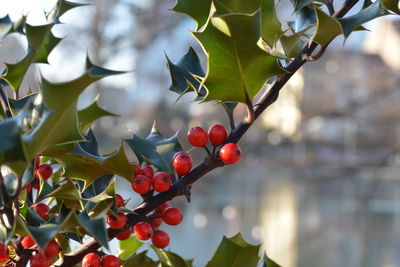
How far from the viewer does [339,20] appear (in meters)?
0.32

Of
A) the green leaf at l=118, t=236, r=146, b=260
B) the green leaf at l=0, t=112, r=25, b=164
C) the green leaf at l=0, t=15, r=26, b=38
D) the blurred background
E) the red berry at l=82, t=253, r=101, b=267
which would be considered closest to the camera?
the green leaf at l=0, t=112, r=25, b=164

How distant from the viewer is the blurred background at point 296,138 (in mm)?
5238

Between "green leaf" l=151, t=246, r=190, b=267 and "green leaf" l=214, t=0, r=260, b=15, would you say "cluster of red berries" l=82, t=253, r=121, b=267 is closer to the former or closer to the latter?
"green leaf" l=151, t=246, r=190, b=267

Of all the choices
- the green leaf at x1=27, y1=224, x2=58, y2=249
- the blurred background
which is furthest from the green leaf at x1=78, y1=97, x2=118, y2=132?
the blurred background

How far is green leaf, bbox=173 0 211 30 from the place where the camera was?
0.36 m

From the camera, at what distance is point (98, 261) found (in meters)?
0.34

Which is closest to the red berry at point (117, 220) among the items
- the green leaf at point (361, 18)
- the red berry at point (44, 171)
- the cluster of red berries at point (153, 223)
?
the cluster of red berries at point (153, 223)

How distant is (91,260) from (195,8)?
0.71 feet

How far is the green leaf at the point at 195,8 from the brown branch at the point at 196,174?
0.27 feet

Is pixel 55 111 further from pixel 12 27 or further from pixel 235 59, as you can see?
pixel 12 27

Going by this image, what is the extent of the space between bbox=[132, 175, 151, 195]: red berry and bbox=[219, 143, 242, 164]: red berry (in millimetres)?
62

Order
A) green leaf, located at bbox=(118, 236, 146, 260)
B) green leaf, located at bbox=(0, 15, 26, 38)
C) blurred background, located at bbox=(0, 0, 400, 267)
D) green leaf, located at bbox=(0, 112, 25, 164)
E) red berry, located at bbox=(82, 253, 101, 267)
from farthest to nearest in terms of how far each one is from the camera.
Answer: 1. blurred background, located at bbox=(0, 0, 400, 267)
2. green leaf, located at bbox=(118, 236, 146, 260)
3. green leaf, located at bbox=(0, 15, 26, 38)
4. red berry, located at bbox=(82, 253, 101, 267)
5. green leaf, located at bbox=(0, 112, 25, 164)

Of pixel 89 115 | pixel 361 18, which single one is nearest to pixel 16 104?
pixel 89 115

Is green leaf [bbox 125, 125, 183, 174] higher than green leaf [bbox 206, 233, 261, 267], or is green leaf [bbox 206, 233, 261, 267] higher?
green leaf [bbox 125, 125, 183, 174]
